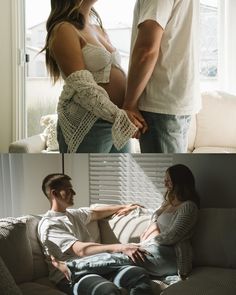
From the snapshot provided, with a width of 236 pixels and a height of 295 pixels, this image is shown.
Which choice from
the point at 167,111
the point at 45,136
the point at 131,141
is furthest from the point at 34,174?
the point at 167,111

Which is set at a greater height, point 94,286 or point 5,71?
point 5,71

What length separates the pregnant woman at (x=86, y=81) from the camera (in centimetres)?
115

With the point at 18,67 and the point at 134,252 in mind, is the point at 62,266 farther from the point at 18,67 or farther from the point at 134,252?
the point at 18,67

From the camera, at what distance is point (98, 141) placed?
3.92 ft

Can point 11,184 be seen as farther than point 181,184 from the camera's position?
Yes

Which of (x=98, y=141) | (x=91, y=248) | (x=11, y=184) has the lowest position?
(x=91, y=248)

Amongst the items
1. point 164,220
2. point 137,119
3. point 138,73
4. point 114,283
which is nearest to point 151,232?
point 164,220

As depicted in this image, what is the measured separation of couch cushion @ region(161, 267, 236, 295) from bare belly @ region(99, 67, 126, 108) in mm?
410

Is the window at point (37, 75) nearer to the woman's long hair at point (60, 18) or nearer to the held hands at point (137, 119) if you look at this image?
the woman's long hair at point (60, 18)

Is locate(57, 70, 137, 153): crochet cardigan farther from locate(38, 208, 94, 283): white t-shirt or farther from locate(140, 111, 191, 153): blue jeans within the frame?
locate(38, 208, 94, 283): white t-shirt

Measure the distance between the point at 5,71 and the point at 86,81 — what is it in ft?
0.71

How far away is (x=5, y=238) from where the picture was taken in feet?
4.14

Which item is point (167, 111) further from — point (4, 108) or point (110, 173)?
point (4, 108)

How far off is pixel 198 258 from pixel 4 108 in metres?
0.56
